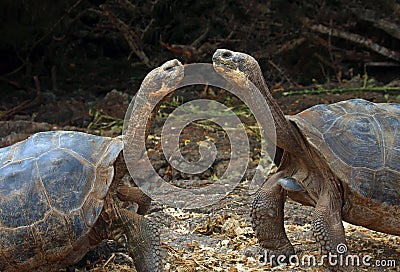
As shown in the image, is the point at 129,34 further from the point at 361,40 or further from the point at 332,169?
the point at 332,169

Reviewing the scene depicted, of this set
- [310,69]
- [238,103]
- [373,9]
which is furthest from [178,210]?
[310,69]

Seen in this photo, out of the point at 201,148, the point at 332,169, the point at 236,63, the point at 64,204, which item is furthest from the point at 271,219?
the point at 201,148

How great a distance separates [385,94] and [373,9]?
1.53 m

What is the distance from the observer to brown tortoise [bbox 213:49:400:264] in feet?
8.60

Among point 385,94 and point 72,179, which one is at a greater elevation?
point 72,179

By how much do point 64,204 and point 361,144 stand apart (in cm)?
138

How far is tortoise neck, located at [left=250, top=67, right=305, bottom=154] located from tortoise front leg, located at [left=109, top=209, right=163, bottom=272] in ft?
2.41

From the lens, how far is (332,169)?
8.62 ft

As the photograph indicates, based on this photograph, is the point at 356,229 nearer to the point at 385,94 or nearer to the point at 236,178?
the point at 236,178

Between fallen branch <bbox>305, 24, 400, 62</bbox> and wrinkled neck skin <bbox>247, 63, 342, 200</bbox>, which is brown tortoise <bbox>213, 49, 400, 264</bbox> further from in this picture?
fallen branch <bbox>305, 24, 400, 62</bbox>

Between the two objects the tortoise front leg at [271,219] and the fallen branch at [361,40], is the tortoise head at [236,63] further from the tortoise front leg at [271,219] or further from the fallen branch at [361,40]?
the fallen branch at [361,40]

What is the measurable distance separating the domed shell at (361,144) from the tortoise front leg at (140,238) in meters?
0.86

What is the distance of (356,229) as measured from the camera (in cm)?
343

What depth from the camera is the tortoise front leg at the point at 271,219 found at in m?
2.84
